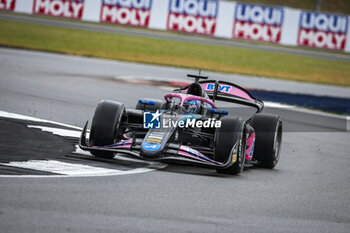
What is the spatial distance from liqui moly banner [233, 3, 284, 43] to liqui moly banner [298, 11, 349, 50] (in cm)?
124

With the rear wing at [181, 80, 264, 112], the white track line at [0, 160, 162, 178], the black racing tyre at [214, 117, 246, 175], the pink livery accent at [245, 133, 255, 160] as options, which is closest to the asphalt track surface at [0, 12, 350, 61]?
the rear wing at [181, 80, 264, 112]

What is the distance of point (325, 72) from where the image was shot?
27.1 m

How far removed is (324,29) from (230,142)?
26.6m

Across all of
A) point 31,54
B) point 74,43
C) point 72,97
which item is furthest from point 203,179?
point 74,43

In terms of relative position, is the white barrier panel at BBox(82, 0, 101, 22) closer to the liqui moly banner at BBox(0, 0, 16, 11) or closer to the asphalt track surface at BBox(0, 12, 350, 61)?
the asphalt track surface at BBox(0, 12, 350, 61)

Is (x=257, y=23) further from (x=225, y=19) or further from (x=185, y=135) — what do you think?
(x=185, y=135)

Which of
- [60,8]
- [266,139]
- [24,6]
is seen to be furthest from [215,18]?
[266,139]

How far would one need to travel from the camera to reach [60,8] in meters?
32.4

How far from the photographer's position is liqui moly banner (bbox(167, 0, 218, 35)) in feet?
107

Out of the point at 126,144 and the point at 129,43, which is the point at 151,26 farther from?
the point at 126,144

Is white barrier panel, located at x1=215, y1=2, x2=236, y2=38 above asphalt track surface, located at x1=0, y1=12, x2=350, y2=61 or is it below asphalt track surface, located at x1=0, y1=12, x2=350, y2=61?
above

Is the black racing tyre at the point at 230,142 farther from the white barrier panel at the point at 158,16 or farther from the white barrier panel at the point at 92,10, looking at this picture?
the white barrier panel at the point at 158,16

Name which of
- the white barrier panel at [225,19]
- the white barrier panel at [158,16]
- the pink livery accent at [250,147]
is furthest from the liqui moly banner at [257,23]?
the pink livery accent at [250,147]

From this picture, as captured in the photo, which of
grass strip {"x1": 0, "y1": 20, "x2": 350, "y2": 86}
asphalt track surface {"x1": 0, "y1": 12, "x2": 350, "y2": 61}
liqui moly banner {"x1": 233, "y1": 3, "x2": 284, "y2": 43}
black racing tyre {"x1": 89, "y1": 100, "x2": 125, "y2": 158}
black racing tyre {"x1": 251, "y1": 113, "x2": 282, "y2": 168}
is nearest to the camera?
black racing tyre {"x1": 89, "y1": 100, "x2": 125, "y2": 158}
